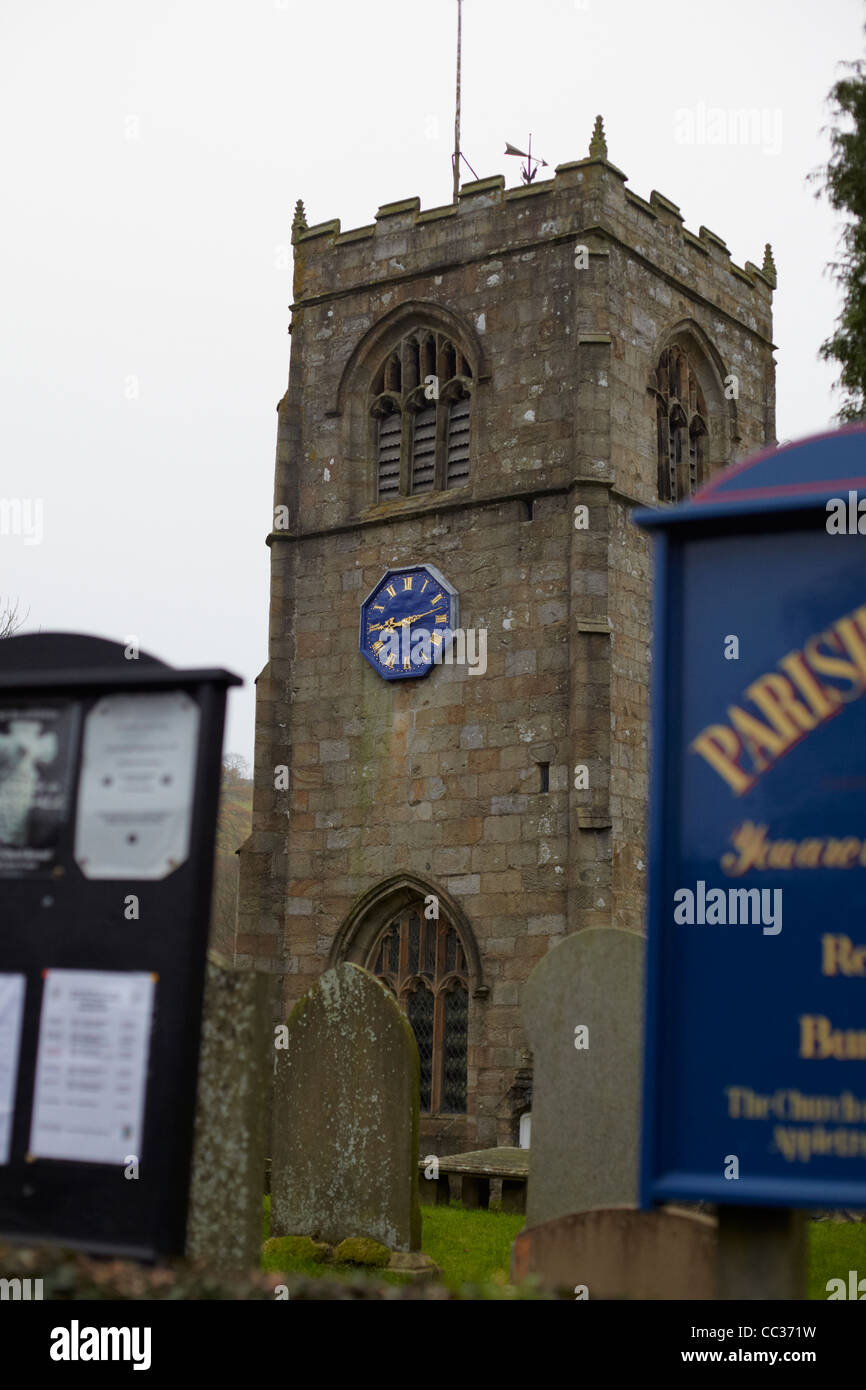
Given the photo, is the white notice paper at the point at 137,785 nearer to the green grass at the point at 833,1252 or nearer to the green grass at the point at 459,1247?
the green grass at the point at 459,1247

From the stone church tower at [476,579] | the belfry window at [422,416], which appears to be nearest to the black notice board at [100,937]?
the stone church tower at [476,579]

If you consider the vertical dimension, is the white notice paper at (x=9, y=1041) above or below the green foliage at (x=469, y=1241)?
above

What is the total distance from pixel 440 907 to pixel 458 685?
8.64ft

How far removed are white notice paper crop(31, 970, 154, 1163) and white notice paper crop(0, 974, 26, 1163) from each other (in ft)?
0.28

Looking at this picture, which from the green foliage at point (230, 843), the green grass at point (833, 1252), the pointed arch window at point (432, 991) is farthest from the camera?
the green foliage at point (230, 843)

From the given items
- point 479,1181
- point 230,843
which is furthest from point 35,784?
point 230,843

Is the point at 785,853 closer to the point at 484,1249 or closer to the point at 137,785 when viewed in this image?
the point at 137,785

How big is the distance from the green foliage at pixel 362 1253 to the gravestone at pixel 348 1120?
0.71 ft

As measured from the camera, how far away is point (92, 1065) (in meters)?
4.86

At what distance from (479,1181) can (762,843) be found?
10.3 meters

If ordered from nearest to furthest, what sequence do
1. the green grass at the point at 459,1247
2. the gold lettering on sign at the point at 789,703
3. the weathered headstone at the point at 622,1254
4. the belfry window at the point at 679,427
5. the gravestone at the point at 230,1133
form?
the gold lettering on sign at the point at 789,703
the gravestone at the point at 230,1133
the weathered headstone at the point at 622,1254
the green grass at the point at 459,1247
the belfry window at the point at 679,427

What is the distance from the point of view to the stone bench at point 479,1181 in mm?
13164
